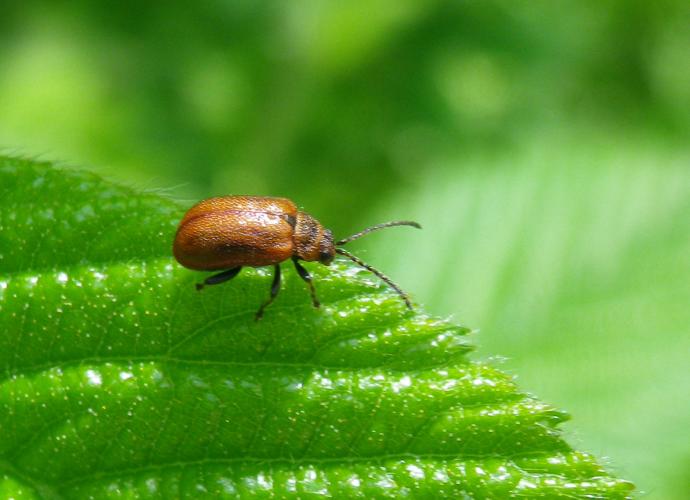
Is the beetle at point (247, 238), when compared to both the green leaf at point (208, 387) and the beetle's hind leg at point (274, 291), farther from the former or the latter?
the green leaf at point (208, 387)

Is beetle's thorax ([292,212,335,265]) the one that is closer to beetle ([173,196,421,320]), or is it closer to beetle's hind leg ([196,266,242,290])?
beetle ([173,196,421,320])

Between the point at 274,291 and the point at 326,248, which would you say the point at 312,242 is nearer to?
the point at 326,248

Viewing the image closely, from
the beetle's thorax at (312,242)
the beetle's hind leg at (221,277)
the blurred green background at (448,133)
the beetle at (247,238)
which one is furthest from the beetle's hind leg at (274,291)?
the blurred green background at (448,133)

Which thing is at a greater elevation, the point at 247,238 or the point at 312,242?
the point at 312,242

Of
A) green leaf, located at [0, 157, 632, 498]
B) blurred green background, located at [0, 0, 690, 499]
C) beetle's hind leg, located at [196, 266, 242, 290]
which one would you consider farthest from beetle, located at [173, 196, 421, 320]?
blurred green background, located at [0, 0, 690, 499]

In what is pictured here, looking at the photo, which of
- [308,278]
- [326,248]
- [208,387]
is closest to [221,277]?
[308,278]

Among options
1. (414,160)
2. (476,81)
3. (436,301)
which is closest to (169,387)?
(436,301)

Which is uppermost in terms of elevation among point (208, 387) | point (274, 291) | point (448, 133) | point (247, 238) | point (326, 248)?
point (448, 133)

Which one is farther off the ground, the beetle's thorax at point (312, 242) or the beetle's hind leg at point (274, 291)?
the beetle's thorax at point (312, 242)

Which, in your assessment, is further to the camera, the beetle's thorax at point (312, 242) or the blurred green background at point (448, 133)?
the blurred green background at point (448, 133)

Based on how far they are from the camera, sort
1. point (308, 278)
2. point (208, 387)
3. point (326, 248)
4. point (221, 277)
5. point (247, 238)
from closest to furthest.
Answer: point (208, 387), point (308, 278), point (221, 277), point (247, 238), point (326, 248)
